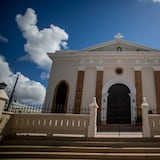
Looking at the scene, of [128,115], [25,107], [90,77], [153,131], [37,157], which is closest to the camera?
[37,157]

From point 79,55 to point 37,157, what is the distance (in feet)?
37.4

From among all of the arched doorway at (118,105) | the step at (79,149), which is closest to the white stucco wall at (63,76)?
the arched doorway at (118,105)

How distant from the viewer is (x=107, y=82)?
13.6 m

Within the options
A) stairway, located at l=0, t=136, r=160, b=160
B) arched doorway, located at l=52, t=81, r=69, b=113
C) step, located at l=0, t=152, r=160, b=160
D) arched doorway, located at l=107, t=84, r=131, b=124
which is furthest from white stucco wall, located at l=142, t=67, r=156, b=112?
step, located at l=0, t=152, r=160, b=160

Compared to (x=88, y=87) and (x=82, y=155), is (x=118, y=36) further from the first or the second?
(x=82, y=155)

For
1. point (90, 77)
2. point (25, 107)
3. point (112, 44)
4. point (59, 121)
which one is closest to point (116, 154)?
point (59, 121)

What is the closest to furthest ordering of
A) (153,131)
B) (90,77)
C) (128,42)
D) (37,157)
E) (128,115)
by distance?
(37,157) → (153,131) → (128,115) → (90,77) → (128,42)

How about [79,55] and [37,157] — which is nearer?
[37,157]

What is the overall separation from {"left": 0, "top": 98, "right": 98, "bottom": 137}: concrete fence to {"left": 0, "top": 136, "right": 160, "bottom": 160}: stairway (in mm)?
476

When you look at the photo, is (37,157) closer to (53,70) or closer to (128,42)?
(53,70)

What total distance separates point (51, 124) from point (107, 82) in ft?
26.6

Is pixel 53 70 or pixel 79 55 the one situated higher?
pixel 79 55

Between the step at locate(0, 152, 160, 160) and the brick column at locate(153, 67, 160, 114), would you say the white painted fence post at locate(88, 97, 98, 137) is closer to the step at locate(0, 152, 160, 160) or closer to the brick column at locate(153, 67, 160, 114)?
the step at locate(0, 152, 160, 160)

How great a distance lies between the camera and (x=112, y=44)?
15.7 meters
